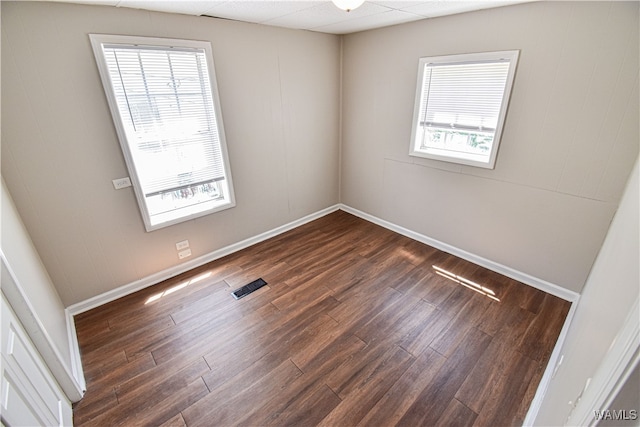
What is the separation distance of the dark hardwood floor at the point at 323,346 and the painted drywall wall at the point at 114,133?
1.47 ft

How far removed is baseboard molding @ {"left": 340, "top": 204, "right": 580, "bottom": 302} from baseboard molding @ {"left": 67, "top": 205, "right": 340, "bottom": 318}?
122 centimetres

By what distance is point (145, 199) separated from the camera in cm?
270

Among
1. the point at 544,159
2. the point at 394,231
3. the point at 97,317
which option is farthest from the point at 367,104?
the point at 97,317

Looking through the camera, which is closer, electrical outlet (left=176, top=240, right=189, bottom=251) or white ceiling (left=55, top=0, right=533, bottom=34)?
white ceiling (left=55, top=0, right=533, bottom=34)

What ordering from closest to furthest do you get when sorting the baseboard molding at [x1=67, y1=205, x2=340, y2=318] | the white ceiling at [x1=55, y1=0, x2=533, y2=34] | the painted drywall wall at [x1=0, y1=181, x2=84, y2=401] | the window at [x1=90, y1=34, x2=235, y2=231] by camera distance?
the painted drywall wall at [x1=0, y1=181, x2=84, y2=401], the white ceiling at [x1=55, y1=0, x2=533, y2=34], the window at [x1=90, y1=34, x2=235, y2=231], the baseboard molding at [x1=67, y1=205, x2=340, y2=318]

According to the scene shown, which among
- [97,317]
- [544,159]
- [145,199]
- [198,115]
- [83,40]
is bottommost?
[97,317]

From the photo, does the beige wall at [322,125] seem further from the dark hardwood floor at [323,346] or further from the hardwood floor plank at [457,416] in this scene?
the hardwood floor plank at [457,416]

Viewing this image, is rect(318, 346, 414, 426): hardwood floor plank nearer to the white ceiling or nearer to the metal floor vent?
the metal floor vent

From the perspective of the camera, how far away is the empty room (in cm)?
182

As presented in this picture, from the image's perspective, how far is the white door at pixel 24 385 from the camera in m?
1.17

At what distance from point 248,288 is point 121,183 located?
1506 millimetres

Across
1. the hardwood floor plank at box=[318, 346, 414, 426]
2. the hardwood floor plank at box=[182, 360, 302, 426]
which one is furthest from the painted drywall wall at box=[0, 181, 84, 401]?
the hardwood floor plank at box=[318, 346, 414, 426]

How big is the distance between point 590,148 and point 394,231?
2136 millimetres

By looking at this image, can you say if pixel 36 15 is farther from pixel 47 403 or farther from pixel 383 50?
pixel 383 50
